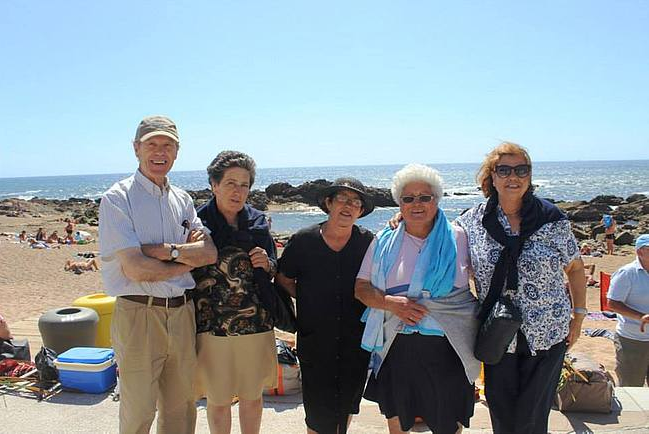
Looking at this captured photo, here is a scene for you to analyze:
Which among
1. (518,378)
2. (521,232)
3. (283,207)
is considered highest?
(521,232)

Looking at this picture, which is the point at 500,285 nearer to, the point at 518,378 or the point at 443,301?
the point at 443,301

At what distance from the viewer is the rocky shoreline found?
88.9 ft

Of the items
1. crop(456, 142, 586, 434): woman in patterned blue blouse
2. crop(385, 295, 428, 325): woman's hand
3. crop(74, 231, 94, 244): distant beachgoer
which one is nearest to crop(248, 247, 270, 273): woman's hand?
crop(385, 295, 428, 325): woman's hand

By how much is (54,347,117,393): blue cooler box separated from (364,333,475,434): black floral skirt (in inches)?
109

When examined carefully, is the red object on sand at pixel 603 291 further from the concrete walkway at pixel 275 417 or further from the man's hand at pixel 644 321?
the concrete walkway at pixel 275 417

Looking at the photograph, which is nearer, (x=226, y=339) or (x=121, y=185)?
(x=121, y=185)

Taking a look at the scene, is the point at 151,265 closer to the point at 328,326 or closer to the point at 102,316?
the point at 328,326

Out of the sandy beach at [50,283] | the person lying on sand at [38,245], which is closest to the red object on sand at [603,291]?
the sandy beach at [50,283]

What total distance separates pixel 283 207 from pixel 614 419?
45.6 metres

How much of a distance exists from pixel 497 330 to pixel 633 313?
287cm

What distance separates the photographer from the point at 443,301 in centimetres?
284

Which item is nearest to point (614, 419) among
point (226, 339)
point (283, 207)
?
point (226, 339)

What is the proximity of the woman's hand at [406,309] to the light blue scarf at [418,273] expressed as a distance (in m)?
0.05

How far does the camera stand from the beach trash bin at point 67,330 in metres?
5.40
